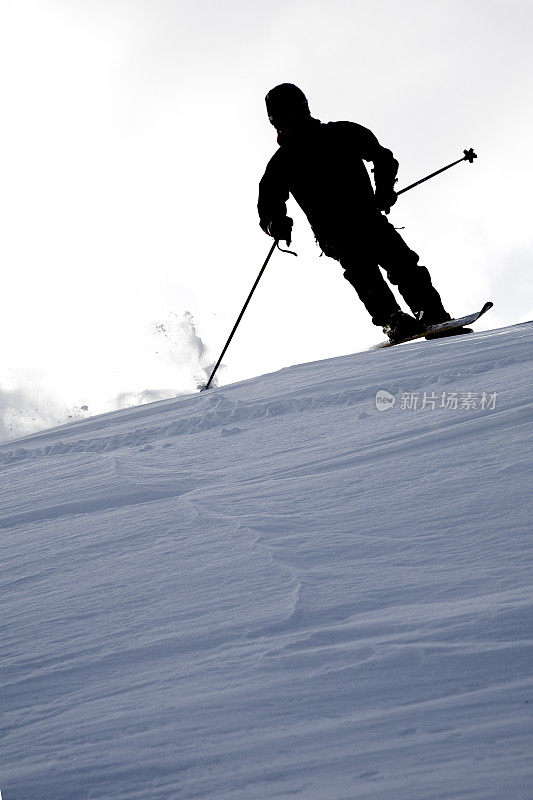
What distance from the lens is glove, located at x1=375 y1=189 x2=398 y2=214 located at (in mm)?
4207

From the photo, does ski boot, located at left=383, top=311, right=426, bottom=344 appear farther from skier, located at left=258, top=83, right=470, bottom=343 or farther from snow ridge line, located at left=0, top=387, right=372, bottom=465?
snow ridge line, located at left=0, top=387, right=372, bottom=465

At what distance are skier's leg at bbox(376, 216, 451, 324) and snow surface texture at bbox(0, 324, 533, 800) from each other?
2343 mm

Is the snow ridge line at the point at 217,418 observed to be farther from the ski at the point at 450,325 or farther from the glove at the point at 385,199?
the glove at the point at 385,199

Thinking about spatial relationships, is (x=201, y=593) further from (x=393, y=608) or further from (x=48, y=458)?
(x=48, y=458)

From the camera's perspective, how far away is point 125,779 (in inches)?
28.4

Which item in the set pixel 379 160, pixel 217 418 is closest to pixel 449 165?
pixel 379 160

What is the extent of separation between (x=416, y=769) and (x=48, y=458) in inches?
99.6

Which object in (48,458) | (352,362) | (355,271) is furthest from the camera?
(355,271)

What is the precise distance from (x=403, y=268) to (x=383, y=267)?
0.49ft

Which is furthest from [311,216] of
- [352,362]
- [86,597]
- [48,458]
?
[86,597]

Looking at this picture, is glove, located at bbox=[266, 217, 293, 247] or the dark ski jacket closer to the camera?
the dark ski jacket

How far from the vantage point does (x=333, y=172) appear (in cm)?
421

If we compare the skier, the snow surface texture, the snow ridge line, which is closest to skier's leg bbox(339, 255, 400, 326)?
the skier

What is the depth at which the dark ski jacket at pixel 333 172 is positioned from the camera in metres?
4.17
